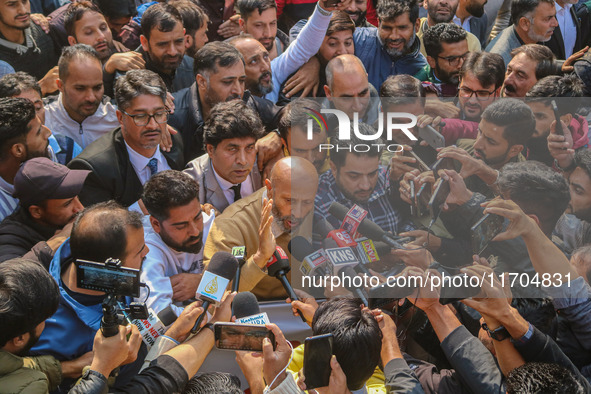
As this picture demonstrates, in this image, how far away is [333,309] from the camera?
2.93 m

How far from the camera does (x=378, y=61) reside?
215 inches

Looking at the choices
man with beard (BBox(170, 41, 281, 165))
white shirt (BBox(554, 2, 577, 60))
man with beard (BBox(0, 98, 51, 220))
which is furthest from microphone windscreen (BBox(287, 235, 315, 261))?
white shirt (BBox(554, 2, 577, 60))

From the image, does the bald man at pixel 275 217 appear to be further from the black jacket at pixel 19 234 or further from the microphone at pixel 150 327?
the black jacket at pixel 19 234

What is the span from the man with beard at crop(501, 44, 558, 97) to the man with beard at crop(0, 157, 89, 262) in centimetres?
317

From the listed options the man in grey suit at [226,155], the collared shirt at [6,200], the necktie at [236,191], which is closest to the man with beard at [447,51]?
the man in grey suit at [226,155]

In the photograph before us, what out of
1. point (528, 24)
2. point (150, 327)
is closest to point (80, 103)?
point (150, 327)

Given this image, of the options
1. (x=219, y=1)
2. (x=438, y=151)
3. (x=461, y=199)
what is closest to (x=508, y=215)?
(x=461, y=199)

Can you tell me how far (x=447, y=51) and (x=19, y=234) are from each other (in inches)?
137

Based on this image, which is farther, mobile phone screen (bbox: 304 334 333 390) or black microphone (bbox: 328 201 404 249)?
black microphone (bbox: 328 201 404 249)

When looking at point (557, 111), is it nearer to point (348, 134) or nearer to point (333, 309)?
point (348, 134)

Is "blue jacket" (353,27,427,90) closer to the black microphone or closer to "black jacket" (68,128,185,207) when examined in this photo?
"black jacket" (68,128,185,207)

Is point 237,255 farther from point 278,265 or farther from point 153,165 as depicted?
point 153,165

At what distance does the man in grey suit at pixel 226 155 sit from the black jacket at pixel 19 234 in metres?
0.99

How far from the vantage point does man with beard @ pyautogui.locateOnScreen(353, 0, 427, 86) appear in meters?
5.40
